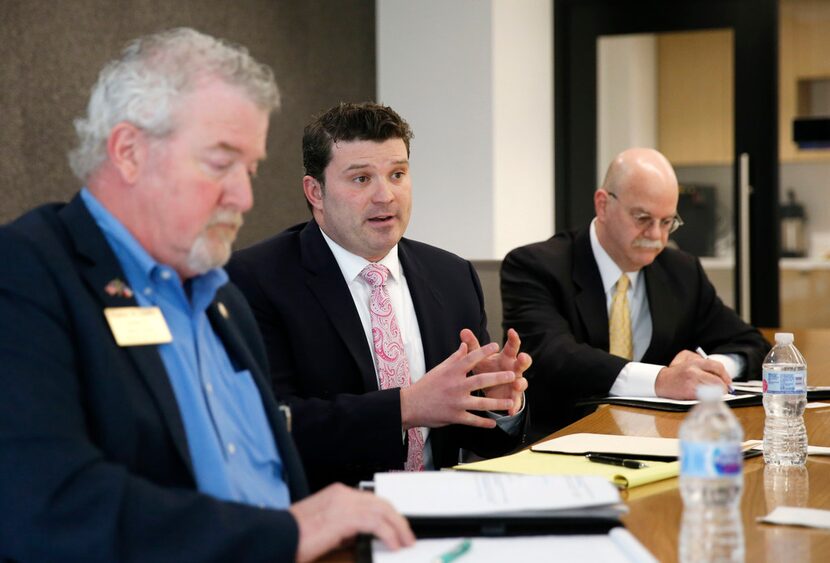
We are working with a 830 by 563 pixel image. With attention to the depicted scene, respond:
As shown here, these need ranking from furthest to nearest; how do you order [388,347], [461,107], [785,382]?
[461,107] < [388,347] < [785,382]

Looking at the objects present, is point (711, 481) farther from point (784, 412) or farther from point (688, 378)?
point (688, 378)

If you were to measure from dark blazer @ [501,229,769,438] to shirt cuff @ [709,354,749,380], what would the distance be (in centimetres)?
2

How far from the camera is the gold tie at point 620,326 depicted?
10.7ft

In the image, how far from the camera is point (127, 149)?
1.47 m

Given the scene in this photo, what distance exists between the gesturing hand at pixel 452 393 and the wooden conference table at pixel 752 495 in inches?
7.4

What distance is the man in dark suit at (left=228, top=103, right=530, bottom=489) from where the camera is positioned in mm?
2227

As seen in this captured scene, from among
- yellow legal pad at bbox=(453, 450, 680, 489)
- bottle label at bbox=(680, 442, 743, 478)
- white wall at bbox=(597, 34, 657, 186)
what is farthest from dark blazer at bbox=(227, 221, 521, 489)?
white wall at bbox=(597, 34, 657, 186)

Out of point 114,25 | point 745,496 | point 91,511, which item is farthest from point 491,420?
point 114,25

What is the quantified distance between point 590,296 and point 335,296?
42.9 inches

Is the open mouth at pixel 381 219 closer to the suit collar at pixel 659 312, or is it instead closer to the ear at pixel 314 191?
the ear at pixel 314 191

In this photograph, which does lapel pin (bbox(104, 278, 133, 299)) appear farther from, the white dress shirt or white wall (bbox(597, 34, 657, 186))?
white wall (bbox(597, 34, 657, 186))

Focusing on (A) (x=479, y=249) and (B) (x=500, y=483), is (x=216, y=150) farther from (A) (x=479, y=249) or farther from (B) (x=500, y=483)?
(A) (x=479, y=249)

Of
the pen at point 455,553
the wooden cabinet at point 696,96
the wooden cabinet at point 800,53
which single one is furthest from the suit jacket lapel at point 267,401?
the wooden cabinet at point 800,53

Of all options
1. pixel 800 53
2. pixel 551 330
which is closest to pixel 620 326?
pixel 551 330
